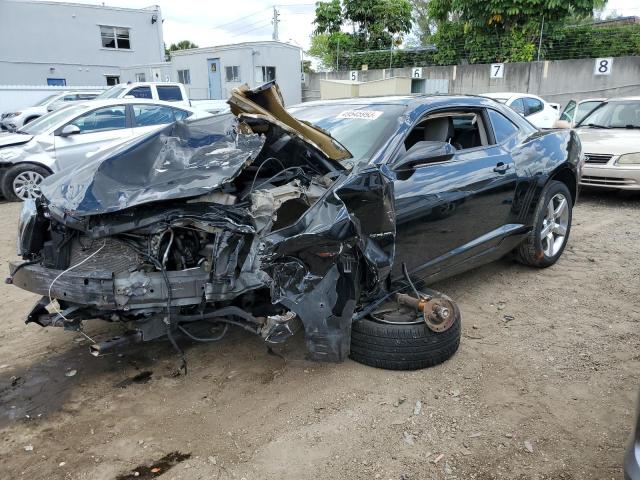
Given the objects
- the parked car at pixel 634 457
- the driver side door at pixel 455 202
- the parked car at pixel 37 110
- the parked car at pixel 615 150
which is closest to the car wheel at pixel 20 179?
the parked car at pixel 37 110

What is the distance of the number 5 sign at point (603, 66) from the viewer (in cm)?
1575

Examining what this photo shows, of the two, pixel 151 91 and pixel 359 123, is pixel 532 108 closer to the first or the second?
pixel 359 123

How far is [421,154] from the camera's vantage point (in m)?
3.41

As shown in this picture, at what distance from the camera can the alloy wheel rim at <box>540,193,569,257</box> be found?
490cm

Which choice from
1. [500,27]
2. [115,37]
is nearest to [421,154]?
[500,27]

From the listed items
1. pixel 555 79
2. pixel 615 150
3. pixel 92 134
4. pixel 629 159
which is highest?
pixel 555 79

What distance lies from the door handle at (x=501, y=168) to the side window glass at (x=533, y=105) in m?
7.76

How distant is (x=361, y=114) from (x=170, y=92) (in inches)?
461

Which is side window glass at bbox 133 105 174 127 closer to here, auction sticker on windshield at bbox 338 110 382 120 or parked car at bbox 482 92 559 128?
auction sticker on windshield at bbox 338 110 382 120

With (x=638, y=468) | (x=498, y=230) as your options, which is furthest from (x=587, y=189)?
(x=638, y=468)

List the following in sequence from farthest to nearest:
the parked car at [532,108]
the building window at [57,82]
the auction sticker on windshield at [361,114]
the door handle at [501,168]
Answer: the building window at [57,82] < the parked car at [532,108] < the door handle at [501,168] < the auction sticker on windshield at [361,114]

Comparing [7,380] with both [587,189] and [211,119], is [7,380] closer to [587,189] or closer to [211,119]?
[211,119]

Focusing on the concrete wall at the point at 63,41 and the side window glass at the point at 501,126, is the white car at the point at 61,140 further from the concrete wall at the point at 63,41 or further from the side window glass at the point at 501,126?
the concrete wall at the point at 63,41

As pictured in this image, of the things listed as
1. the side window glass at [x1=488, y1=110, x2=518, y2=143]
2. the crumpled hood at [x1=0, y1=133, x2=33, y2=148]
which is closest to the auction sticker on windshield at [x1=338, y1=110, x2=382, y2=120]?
the side window glass at [x1=488, y1=110, x2=518, y2=143]
